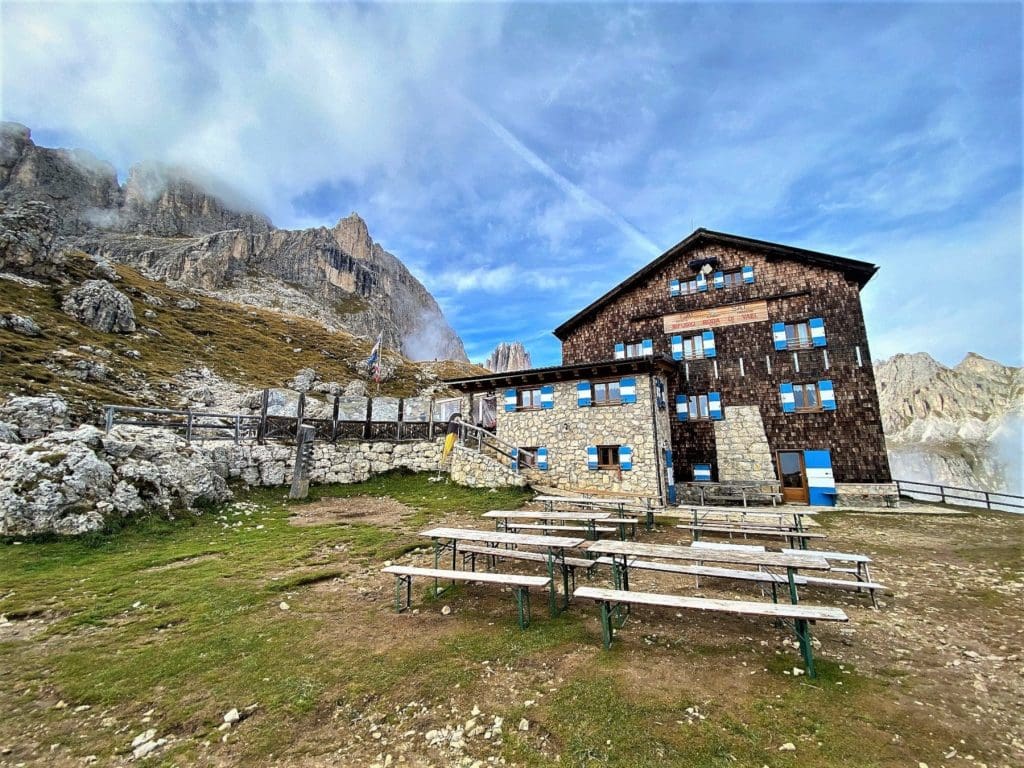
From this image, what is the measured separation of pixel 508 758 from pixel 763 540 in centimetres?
975

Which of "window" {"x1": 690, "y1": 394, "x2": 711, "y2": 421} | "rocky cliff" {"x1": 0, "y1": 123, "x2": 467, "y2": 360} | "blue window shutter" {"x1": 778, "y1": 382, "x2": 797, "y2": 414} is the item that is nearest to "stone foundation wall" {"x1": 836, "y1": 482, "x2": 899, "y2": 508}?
"blue window shutter" {"x1": 778, "y1": 382, "x2": 797, "y2": 414}

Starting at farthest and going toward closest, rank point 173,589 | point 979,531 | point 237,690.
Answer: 1. point 979,531
2. point 173,589
3. point 237,690

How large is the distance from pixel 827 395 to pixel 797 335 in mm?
2989

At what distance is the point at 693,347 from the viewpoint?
21.2 meters

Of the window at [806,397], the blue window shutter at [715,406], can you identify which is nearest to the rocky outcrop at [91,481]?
the blue window shutter at [715,406]

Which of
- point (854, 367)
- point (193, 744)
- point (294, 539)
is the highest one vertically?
point (854, 367)

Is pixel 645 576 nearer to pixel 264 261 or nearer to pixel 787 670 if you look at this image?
pixel 787 670

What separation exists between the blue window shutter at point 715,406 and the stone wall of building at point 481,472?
1001 centimetres

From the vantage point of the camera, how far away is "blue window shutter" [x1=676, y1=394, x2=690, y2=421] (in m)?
20.7

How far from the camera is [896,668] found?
14.9ft

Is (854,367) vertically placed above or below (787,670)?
above

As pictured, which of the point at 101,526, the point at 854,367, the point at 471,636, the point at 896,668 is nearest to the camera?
the point at 896,668

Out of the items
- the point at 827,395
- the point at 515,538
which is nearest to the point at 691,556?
the point at 515,538

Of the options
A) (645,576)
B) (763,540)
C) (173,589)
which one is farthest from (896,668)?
(173,589)
